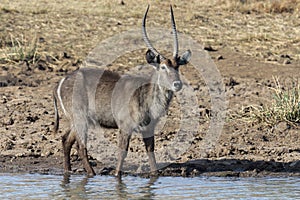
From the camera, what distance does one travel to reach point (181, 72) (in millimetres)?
11828

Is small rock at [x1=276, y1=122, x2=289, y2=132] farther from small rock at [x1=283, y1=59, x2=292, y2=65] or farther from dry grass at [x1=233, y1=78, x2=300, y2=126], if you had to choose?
small rock at [x1=283, y1=59, x2=292, y2=65]

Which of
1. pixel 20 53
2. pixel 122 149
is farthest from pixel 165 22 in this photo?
pixel 122 149

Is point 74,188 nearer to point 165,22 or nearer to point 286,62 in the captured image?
point 286,62

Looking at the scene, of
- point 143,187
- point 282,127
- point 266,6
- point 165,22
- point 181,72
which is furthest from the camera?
point 266,6

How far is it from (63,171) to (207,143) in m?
1.80


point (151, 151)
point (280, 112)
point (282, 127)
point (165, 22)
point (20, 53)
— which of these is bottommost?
point (151, 151)

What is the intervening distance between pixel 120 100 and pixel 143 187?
1.11 m

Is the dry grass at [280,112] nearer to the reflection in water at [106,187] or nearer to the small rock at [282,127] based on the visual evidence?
the small rock at [282,127]

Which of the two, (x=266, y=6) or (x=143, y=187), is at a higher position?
(x=266, y=6)

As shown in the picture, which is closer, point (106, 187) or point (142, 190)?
point (142, 190)

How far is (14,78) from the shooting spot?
37.3ft

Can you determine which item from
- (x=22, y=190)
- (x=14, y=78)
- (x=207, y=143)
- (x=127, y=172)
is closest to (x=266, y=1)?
(x=14, y=78)

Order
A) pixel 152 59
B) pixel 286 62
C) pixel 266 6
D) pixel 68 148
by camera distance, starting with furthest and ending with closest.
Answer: pixel 266 6 < pixel 286 62 < pixel 68 148 < pixel 152 59

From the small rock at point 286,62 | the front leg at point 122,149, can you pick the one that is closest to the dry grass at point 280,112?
the front leg at point 122,149
